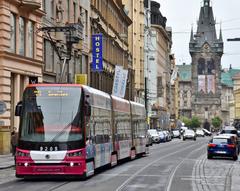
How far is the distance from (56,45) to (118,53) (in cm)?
3276

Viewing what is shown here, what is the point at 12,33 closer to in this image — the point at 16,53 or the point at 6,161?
the point at 16,53

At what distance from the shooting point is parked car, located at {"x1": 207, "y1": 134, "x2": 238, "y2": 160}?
141 feet

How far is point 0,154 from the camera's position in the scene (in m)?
39.2

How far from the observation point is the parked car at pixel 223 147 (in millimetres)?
43125

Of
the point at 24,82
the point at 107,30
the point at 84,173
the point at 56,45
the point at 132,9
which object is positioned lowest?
the point at 84,173

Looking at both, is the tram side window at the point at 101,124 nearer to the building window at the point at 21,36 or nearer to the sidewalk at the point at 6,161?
the sidewalk at the point at 6,161

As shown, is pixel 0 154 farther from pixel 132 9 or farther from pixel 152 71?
pixel 152 71

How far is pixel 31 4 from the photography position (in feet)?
141

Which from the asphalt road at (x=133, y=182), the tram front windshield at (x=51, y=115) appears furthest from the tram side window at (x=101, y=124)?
the tram front windshield at (x=51, y=115)

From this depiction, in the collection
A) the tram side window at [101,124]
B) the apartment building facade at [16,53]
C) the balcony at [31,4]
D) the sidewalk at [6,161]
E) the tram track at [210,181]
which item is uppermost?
the balcony at [31,4]

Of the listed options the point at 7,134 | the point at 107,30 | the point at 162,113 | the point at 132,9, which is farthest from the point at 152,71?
the point at 7,134

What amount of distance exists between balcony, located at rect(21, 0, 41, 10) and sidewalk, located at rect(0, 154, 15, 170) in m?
9.10

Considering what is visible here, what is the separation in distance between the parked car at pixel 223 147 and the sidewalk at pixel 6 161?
12020 millimetres

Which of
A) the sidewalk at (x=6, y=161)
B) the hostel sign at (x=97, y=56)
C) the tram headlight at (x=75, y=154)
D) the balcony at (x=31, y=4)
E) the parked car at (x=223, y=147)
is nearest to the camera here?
the tram headlight at (x=75, y=154)
